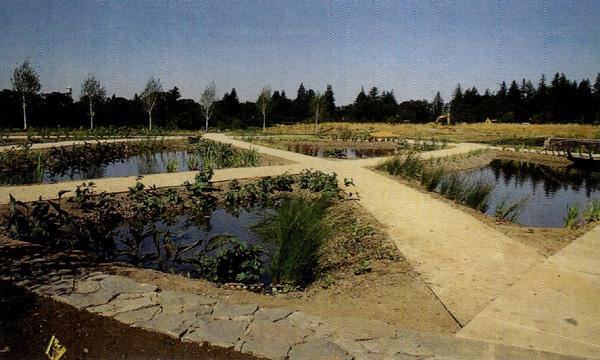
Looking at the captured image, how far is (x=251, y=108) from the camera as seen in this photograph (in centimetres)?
4175

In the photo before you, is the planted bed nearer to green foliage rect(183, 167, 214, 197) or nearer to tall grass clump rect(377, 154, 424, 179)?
green foliage rect(183, 167, 214, 197)

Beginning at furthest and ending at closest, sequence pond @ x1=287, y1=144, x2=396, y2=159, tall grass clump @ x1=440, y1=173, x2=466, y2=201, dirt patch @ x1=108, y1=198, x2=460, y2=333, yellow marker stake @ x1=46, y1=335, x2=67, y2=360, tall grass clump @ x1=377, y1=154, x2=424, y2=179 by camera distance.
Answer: pond @ x1=287, y1=144, x2=396, y2=159 < tall grass clump @ x1=377, y1=154, x2=424, y2=179 < tall grass clump @ x1=440, y1=173, x2=466, y2=201 < dirt patch @ x1=108, y1=198, x2=460, y2=333 < yellow marker stake @ x1=46, y1=335, x2=67, y2=360

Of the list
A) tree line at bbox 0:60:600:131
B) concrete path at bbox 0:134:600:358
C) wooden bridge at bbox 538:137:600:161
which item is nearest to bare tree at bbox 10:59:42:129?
tree line at bbox 0:60:600:131

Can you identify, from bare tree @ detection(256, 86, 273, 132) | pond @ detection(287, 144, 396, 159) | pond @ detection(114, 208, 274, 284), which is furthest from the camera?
bare tree @ detection(256, 86, 273, 132)

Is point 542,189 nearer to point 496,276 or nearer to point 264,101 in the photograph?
point 496,276

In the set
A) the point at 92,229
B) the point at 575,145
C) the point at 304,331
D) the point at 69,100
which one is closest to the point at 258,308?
the point at 304,331

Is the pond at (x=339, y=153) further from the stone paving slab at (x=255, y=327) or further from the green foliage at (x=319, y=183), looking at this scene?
the stone paving slab at (x=255, y=327)

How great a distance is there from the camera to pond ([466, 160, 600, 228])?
6395mm

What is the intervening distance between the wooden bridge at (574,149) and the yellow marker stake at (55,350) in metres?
17.7

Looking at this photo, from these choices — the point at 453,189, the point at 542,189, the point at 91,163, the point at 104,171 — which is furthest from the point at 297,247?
the point at 91,163

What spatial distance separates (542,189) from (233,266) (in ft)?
27.3

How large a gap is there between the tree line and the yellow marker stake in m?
23.7

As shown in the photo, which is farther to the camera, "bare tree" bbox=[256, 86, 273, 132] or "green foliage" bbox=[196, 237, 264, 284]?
"bare tree" bbox=[256, 86, 273, 132]

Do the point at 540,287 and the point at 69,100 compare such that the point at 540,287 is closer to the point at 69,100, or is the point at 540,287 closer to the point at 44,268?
the point at 44,268
